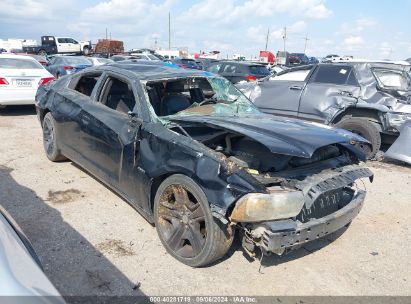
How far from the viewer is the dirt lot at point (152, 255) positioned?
→ 118 inches

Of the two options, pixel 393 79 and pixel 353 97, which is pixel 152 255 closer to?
pixel 353 97

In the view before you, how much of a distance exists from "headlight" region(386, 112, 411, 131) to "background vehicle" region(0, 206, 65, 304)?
618cm

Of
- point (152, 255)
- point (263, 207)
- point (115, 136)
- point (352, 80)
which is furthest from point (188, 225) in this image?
point (352, 80)

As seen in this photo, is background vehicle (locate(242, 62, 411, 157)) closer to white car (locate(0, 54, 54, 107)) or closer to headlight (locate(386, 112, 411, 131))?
headlight (locate(386, 112, 411, 131))

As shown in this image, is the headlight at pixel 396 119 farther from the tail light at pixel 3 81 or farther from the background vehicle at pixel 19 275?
the tail light at pixel 3 81

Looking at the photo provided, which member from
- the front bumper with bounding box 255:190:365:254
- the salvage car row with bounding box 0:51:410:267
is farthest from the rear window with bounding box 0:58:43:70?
the front bumper with bounding box 255:190:365:254

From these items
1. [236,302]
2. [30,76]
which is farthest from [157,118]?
[30,76]

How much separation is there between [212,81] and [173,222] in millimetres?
2144

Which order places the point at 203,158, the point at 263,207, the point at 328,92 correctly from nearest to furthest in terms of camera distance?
1. the point at 263,207
2. the point at 203,158
3. the point at 328,92

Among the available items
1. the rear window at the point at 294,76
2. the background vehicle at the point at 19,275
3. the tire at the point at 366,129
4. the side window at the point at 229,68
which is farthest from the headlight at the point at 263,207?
the side window at the point at 229,68

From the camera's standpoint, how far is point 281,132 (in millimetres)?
3295

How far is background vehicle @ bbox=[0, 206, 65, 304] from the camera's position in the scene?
146cm

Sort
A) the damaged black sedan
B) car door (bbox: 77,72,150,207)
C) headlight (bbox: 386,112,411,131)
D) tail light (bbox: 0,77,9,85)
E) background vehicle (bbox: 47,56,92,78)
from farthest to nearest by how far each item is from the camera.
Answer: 1. background vehicle (bbox: 47,56,92,78)
2. tail light (bbox: 0,77,9,85)
3. headlight (bbox: 386,112,411,131)
4. car door (bbox: 77,72,150,207)
5. the damaged black sedan

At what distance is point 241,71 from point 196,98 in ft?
30.1
